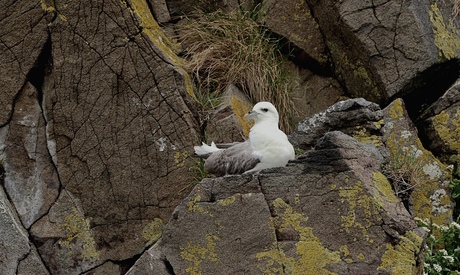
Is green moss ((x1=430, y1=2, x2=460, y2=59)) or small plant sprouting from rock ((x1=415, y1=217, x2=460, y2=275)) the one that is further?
green moss ((x1=430, y1=2, x2=460, y2=59))

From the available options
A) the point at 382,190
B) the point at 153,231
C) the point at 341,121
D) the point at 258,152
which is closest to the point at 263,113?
the point at 258,152

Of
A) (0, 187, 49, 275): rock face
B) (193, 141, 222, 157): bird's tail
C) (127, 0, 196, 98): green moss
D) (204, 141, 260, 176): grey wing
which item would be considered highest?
(127, 0, 196, 98): green moss

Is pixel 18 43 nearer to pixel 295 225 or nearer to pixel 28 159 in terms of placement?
pixel 28 159

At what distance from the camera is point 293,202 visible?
16.2 ft

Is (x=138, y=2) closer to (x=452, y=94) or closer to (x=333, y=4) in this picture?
(x=333, y=4)

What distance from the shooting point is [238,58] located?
23.0ft

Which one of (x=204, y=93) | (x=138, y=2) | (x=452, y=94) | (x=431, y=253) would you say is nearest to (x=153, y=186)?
(x=204, y=93)

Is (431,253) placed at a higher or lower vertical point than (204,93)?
lower

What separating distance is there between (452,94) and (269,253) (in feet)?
8.58

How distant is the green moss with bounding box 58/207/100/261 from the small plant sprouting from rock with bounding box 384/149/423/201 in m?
2.39

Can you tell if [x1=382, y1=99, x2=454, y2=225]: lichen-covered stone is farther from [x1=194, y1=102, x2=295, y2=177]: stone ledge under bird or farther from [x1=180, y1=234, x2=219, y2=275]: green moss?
[x1=180, y1=234, x2=219, y2=275]: green moss

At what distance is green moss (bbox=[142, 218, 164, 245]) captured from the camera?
620 cm

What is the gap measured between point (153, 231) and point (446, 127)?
258 cm

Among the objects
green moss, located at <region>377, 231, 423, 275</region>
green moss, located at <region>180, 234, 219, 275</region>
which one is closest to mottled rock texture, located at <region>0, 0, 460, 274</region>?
green moss, located at <region>377, 231, 423, 275</region>
